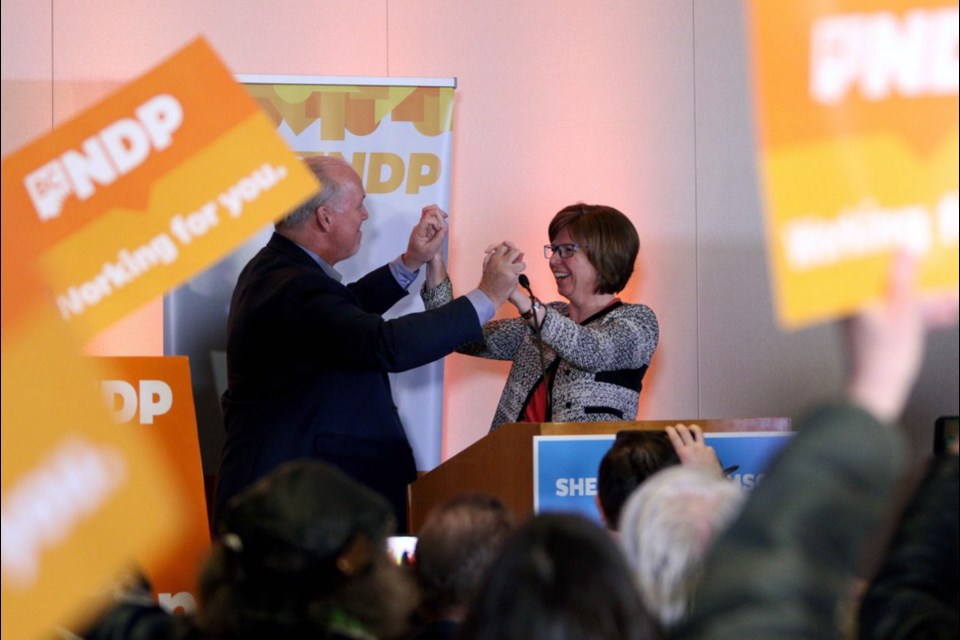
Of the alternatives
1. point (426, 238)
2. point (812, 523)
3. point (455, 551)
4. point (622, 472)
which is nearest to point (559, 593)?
point (812, 523)

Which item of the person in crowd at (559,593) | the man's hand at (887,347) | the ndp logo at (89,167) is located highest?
the ndp logo at (89,167)

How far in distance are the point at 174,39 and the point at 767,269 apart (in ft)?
7.47

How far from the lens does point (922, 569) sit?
1.42 meters

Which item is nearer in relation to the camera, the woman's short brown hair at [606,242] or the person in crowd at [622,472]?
the person in crowd at [622,472]

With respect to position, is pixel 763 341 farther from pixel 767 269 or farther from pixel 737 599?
pixel 737 599

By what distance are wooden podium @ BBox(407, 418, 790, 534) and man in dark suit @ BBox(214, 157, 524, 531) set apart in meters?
0.25

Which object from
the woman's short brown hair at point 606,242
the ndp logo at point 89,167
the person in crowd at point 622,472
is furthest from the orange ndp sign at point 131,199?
the woman's short brown hair at point 606,242

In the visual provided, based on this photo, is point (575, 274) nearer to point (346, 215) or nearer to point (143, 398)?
point (346, 215)

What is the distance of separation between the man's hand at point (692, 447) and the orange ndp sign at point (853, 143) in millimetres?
1266

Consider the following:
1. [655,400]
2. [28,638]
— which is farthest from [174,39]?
[28,638]

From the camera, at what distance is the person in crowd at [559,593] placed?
1091 mm

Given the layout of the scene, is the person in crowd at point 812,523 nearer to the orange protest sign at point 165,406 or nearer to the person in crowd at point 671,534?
the person in crowd at point 671,534

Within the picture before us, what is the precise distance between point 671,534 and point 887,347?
0.45m

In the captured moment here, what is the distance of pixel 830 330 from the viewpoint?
13.6 ft
